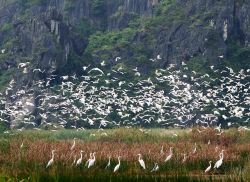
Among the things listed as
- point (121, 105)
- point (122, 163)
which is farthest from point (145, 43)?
point (122, 163)

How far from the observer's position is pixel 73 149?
24.5 metres

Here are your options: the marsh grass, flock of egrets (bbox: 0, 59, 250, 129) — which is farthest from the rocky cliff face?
the marsh grass

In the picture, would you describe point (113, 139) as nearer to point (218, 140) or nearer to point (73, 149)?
point (218, 140)

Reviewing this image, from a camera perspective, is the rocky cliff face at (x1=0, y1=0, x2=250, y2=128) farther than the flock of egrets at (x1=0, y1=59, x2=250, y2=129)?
Yes

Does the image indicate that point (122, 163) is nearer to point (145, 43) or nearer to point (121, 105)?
point (121, 105)

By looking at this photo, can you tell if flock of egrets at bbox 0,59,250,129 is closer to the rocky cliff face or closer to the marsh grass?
the rocky cliff face

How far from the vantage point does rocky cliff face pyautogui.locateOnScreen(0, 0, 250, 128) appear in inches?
2356

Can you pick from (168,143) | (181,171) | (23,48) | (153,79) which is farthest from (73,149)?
(23,48)

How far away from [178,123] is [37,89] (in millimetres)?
11778

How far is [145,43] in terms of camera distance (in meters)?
66.4

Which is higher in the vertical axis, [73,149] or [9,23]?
[9,23]

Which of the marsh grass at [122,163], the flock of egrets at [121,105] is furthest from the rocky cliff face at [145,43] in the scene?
the marsh grass at [122,163]

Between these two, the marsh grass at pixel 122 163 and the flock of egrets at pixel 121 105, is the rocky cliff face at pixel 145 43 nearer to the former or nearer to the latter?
the flock of egrets at pixel 121 105

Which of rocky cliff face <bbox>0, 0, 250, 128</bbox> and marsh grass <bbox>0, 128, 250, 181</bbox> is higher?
rocky cliff face <bbox>0, 0, 250, 128</bbox>
